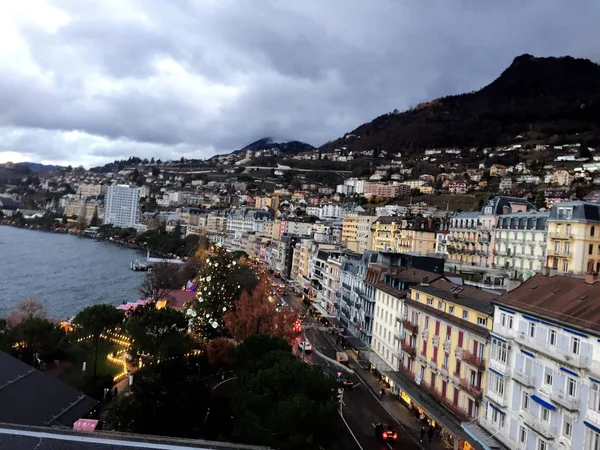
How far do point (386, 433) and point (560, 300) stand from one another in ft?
32.8

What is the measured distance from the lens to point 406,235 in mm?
72562

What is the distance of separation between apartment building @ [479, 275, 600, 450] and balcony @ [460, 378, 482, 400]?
805 millimetres

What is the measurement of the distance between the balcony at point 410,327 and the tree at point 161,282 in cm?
3505

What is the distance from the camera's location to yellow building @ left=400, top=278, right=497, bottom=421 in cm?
2225

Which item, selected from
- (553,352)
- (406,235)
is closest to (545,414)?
(553,352)

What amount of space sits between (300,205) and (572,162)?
81.2 metres

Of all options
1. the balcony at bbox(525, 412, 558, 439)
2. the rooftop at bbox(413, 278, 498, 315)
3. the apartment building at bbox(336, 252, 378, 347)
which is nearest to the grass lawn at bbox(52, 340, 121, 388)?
the apartment building at bbox(336, 252, 378, 347)

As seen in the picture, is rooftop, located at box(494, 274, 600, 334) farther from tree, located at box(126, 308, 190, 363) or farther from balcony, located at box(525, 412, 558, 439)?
tree, located at box(126, 308, 190, 363)

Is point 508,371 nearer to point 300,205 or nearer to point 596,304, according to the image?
point 596,304

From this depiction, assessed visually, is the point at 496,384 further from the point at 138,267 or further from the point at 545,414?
the point at 138,267

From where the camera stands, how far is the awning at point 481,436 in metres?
19.4

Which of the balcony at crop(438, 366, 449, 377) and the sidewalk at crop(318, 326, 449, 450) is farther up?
the balcony at crop(438, 366, 449, 377)

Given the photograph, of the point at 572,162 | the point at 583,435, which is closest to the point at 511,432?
the point at 583,435

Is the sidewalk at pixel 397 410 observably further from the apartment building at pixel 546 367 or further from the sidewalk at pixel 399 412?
the apartment building at pixel 546 367
